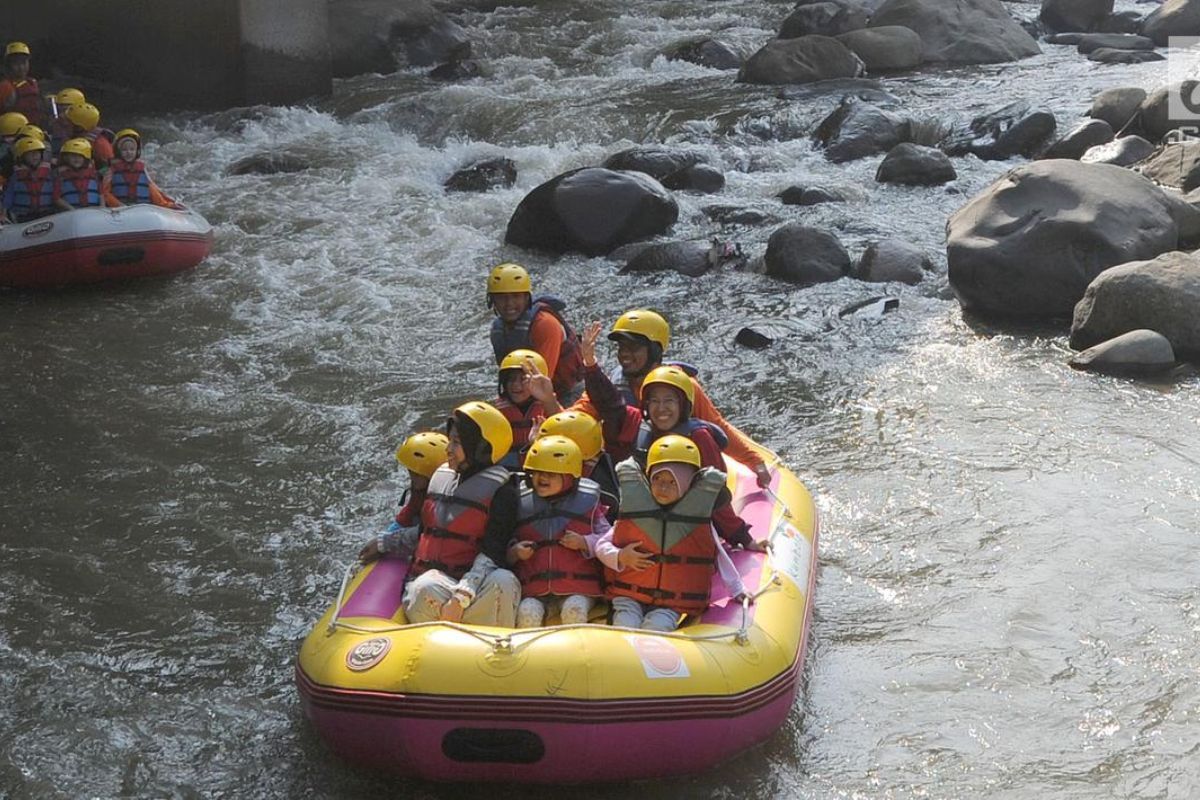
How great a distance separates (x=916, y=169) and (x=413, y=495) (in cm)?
734

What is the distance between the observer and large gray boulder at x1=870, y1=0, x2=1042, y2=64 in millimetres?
15828

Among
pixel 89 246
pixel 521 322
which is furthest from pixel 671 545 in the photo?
pixel 89 246

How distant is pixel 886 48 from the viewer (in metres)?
15.5

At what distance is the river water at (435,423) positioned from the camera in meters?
4.63

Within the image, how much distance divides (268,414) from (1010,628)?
13.4 ft

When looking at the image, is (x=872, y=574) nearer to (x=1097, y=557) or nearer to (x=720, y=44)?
(x=1097, y=557)

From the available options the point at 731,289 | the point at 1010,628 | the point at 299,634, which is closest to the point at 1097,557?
the point at 1010,628

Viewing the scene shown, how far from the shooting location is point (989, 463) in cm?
671

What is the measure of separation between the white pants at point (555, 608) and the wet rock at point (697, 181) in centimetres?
707

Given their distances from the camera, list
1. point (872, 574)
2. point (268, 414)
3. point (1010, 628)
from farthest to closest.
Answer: point (268, 414)
point (872, 574)
point (1010, 628)

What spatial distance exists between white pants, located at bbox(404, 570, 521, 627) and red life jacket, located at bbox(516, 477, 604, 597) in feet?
0.29

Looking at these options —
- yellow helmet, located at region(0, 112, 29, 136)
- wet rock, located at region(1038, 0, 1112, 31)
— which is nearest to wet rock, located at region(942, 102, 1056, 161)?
wet rock, located at region(1038, 0, 1112, 31)

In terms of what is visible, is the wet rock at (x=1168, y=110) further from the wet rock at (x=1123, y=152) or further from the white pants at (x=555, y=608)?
the white pants at (x=555, y=608)

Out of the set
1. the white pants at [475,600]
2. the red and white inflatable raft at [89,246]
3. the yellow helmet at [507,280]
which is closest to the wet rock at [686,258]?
the red and white inflatable raft at [89,246]
